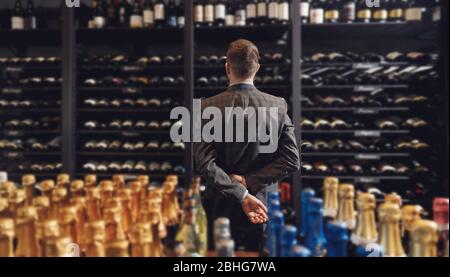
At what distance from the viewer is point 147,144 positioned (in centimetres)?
298

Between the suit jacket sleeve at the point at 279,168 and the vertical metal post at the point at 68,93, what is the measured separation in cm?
206

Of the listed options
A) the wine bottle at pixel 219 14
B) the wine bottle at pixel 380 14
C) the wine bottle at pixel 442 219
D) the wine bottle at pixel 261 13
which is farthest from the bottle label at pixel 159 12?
the wine bottle at pixel 442 219

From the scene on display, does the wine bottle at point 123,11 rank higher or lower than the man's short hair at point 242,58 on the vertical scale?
higher

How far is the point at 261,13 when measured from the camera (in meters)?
2.91

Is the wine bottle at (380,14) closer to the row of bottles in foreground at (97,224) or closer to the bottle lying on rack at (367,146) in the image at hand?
the bottle lying on rack at (367,146)

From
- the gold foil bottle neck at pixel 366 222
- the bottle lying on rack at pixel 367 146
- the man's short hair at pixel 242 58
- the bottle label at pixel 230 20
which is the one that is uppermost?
the bottle label at pixel 230 20

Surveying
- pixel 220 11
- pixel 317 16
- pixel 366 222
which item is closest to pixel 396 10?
pixel 317 16

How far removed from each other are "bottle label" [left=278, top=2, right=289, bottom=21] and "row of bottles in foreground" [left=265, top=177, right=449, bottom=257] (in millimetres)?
2179

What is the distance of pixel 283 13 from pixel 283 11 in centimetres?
1

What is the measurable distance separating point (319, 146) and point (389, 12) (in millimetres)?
1112

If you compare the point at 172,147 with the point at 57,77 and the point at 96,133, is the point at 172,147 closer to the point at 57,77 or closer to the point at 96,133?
the point at 96,133

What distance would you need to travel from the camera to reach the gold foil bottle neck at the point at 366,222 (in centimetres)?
77
